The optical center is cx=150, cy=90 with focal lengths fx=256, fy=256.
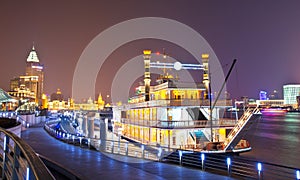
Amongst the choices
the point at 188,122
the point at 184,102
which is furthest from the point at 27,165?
the point at 184,102

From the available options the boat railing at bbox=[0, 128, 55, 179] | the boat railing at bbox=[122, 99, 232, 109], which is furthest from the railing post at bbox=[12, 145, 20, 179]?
the boat railing at bbox=[122, 99, 232, 109]

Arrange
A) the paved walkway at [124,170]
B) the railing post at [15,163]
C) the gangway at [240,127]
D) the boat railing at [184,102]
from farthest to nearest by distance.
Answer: the boat railing at [184,102] < the gangway at [240,127] < the paved walkway at [124,170] < the railing post at [15,163]

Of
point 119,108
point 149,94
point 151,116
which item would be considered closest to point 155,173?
point 151,116

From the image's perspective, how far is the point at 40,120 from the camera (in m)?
47.8

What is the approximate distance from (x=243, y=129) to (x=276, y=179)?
542cm

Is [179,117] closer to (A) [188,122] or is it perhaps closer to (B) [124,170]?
(A) [188,122]

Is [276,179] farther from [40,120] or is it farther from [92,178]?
[40,120]

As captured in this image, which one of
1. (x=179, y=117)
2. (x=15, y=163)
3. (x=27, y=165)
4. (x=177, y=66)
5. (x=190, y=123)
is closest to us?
(x=27, y=165)

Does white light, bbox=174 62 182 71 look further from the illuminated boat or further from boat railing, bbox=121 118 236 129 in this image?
boat railing, bbox=121 118 236 129

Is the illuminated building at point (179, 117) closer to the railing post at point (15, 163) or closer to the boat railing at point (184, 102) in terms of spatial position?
the boat railing at point (184, 102)

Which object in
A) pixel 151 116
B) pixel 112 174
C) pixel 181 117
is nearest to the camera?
pixel 112 174

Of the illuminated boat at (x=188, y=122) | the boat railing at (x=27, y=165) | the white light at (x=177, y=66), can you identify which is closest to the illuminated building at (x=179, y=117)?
the illuminated boat at (x=188, y=122)

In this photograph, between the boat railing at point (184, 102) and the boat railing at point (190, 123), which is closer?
the boat railing at point (190, 123)

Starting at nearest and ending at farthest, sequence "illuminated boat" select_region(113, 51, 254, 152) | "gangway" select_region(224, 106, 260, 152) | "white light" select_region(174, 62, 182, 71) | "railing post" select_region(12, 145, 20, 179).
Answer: "railing post" select_region(12, 145, 20, 179) < "gangway" select_region(224, 106, 260, 152) < "illuminated boat" select_region(113, 51, 254, 152) < "white light" select_region(174, 62, 182, 71)
